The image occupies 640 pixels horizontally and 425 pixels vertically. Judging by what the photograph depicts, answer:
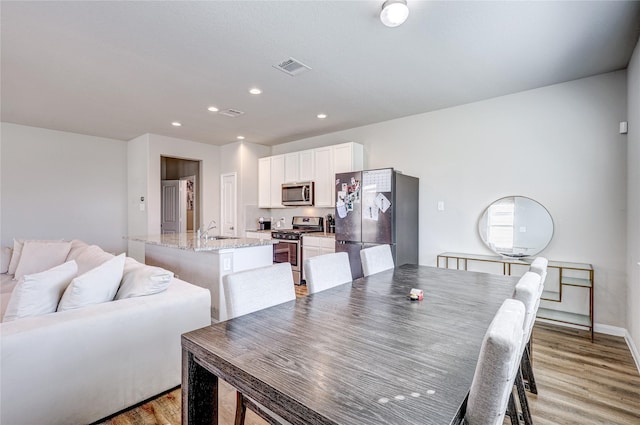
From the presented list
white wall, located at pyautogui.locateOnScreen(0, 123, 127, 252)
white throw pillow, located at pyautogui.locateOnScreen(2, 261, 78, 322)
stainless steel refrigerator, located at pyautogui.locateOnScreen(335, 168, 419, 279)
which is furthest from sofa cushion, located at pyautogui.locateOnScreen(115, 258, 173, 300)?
white wall, located at pyautogui.locateOnScreen(0, 123, 127, 252)

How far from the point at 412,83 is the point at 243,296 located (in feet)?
9.41

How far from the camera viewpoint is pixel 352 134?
503 cm

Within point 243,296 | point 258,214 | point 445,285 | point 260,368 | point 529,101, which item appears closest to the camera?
point 260,368

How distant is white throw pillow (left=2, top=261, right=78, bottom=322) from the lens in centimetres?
165

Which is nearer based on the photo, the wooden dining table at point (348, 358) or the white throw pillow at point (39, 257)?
the wooden dining table at point (348, 358)

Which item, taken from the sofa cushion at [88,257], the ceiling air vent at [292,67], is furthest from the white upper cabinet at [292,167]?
the sofa cushion at [88,257]

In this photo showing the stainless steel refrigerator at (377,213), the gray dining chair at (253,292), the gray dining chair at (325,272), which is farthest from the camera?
the stainless steel refrigerator at (377,213)

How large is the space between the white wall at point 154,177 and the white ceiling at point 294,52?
139 centimetres

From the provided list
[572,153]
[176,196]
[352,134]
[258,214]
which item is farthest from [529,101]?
[176,196]

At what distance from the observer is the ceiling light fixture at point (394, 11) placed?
1933 millimetres

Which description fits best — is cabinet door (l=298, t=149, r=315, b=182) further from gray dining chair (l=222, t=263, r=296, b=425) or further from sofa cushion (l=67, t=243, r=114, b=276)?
gray dining chair (l=222, t=263, r=296, b=425)

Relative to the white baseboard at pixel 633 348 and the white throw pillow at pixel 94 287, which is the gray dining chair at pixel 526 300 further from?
the white throw pillow at pixel 94 287

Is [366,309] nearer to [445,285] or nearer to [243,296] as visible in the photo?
[243,296]

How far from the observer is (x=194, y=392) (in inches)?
46.8
